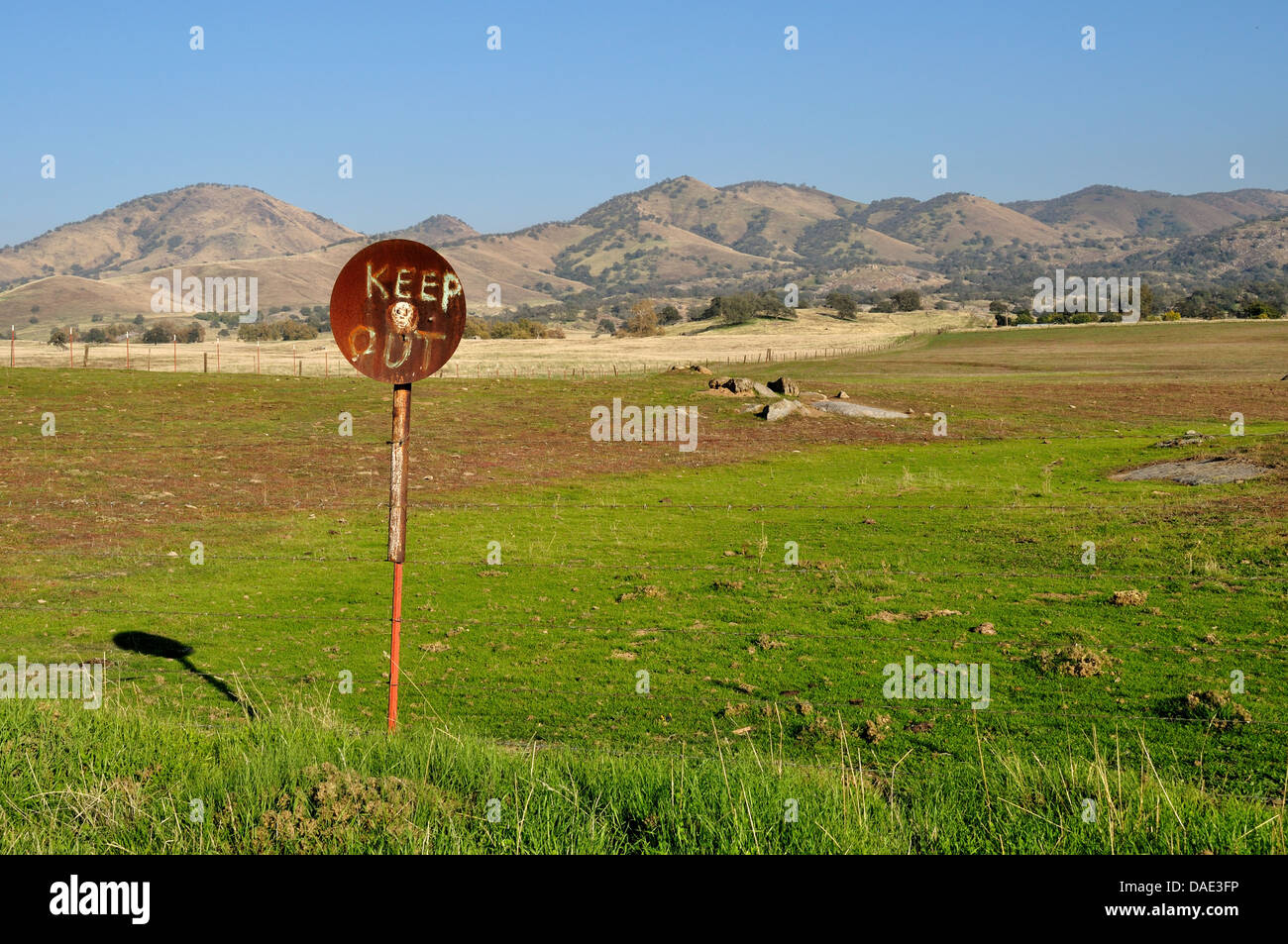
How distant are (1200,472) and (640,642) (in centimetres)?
1930

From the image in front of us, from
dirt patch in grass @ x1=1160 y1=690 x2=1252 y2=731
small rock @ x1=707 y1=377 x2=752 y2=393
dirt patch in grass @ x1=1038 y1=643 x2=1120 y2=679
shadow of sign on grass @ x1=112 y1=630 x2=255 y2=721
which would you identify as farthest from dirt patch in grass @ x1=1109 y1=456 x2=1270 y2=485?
small rock @ x1=707 y1=377 x2=752 y2=393

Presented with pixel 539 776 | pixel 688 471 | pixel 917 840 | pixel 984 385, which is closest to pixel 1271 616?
pixel 917 840

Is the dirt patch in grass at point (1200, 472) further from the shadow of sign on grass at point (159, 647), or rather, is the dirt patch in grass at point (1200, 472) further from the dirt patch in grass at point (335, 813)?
the dirt patch in grass at point (335, 813)

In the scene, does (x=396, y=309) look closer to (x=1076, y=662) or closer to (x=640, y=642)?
(x=640, y=642)

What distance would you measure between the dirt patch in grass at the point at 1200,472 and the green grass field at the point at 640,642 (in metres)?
0.74

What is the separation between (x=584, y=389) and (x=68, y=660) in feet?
139

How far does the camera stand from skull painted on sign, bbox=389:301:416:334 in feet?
29.6

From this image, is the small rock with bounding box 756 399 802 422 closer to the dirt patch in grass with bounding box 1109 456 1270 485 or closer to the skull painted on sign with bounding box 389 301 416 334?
the dirt patch in grass with bounding box 1109 456 1270 485

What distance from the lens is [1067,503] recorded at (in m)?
24.6

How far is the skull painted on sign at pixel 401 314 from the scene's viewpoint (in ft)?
29.6

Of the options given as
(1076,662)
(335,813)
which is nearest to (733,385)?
(1076,662)

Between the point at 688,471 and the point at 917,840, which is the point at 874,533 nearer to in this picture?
the point at 688,471

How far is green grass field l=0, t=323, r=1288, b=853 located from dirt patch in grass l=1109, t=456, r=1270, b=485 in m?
0.74
